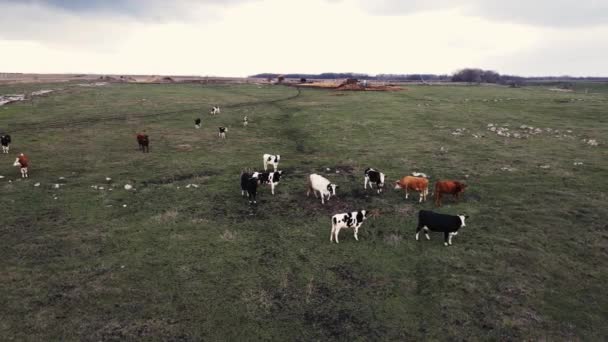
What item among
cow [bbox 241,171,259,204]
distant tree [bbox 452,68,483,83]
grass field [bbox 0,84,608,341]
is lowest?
grass field [bbox 0,84,608,341]

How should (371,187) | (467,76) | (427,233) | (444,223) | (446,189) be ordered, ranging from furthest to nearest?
Result: (467,76), (371,187), (446,189), (427,233), (444,223)

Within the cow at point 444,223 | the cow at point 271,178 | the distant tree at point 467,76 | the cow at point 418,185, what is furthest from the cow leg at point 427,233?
the distant tree at point 467,76

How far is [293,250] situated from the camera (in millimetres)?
15391

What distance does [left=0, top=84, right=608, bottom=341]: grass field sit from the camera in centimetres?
1147

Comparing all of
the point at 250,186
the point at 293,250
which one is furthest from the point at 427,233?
the point at 250,186

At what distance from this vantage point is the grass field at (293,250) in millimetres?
11469

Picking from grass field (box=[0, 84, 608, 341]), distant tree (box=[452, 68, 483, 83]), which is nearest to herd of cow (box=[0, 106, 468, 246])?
grass field (box=[0, 84, 608, 341])

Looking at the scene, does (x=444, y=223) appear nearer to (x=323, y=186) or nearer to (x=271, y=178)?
(x=323, y=186)

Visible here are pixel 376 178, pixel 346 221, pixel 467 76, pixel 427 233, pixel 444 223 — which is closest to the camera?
pixel 444 223

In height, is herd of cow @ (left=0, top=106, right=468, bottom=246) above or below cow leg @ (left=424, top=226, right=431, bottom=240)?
above

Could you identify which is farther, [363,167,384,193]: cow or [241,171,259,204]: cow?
[363,167,384,193]: cow

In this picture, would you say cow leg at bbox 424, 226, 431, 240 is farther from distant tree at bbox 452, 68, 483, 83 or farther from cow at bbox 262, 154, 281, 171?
distant tree at bbox 452, 68, 483, 83

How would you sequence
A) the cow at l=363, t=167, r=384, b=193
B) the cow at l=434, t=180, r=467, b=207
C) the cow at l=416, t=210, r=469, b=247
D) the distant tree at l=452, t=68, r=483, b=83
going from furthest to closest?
1. the distant tree at l=452, t=68, r=483, b=83
2. the cow at l=363, t=167, r=384, b=193
3. the cow at l=434, t=180, r=467, b=207
4. the cow at l=416, t=210, r=469, b=247

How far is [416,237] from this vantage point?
16.4 meters
